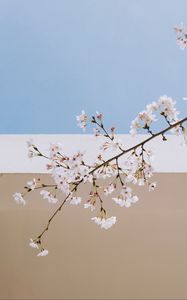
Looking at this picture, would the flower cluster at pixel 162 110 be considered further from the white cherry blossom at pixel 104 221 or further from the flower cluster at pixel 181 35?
the white cherry blossom at pixel 104 221

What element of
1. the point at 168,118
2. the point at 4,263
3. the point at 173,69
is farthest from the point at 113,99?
the point at 168,118

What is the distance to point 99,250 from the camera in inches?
112

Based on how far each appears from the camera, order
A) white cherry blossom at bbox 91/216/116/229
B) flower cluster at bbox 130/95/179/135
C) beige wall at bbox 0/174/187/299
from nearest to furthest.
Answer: flower cluster at bbox 130/95/179/135, white cherry blossom at bbox 91/216/116/229, beige wall at bbox 0/174/187/299

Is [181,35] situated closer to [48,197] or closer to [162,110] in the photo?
[162,110]

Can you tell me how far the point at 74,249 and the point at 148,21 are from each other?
4.31ft

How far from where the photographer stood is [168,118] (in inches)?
62.5

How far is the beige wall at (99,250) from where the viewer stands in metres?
2.69

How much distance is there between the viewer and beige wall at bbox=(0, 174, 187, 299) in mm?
2686

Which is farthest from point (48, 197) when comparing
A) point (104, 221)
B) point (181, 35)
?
point (181, 35)

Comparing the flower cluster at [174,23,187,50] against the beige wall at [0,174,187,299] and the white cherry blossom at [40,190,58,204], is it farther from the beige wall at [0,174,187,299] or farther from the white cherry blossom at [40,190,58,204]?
the beige wall at [0,174,187,299]

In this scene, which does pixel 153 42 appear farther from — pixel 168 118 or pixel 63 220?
pixel 168 118

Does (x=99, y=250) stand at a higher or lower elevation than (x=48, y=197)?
lower

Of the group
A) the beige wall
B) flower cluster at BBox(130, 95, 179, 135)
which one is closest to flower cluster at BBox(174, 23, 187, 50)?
flower cluster at BBox(130, 95, 179, 135)

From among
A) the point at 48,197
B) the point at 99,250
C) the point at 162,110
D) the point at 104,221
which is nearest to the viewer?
the point at 162,110
